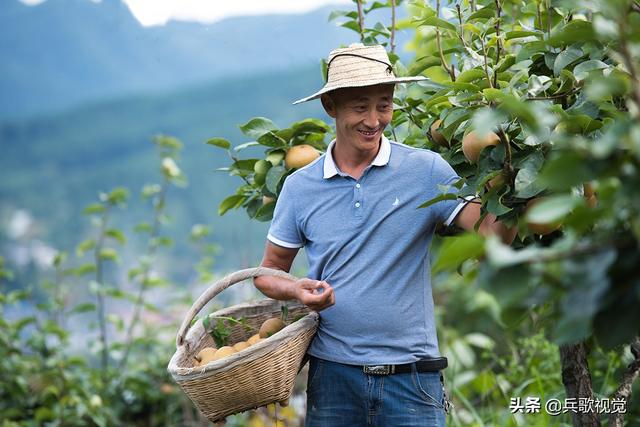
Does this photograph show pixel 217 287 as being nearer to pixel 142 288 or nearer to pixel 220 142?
pixel 220 142

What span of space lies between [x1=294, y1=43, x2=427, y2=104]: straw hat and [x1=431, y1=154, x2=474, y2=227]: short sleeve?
183 millimetres

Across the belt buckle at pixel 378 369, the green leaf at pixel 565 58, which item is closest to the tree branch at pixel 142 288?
the belt buckle at pixel 378 369

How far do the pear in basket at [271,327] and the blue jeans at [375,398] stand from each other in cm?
12

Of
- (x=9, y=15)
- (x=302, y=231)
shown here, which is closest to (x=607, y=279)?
(x=302, y=231)

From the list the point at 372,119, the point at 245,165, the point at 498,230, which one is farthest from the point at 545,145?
the point at 245,165

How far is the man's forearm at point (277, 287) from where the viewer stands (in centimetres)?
180

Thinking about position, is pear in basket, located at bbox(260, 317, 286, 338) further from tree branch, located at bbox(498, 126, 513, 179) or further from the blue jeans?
tree branch, located at bbox(498, 126, 513, 179)

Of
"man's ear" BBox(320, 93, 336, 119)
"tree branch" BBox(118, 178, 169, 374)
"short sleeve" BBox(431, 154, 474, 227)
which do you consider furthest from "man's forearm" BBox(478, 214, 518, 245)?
"tree branch" BBox(118, 178, 169, 374)

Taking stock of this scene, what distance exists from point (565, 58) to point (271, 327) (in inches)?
32.6

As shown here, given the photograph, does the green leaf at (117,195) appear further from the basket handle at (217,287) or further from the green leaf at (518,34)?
the green leaf at (518,34)

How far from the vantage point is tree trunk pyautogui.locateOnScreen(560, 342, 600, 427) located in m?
1.92

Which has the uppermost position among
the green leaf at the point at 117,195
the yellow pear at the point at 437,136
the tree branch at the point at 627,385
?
the yellow pear at the point at 437,136

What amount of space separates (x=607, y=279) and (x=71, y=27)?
4.80 meters

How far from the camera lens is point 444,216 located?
69.9 inches
